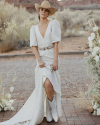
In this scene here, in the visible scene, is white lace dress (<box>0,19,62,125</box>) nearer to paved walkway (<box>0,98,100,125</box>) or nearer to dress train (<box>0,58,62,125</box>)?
dress train (<box>0,58,62,125</box>)

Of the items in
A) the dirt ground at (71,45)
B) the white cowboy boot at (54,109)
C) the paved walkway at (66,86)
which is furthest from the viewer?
the dirt ground at (71,45)

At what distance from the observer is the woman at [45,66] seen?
3629 mm

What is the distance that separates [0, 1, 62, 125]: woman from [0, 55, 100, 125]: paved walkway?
0.74 feet

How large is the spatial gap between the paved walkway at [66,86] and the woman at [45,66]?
23 cm

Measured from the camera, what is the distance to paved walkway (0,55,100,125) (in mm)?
4031

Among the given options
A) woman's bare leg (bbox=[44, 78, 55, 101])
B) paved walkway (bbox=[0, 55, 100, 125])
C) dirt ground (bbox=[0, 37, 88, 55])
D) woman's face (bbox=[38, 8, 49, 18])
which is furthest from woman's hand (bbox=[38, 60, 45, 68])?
dirt ground (bbox=[0, 37, 88, 55])

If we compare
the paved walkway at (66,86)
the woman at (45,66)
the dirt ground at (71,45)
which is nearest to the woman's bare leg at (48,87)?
the woman at (45,66)

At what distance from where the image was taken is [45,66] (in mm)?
3693

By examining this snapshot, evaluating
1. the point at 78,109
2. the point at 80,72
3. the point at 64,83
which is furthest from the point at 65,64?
the point at 78,109

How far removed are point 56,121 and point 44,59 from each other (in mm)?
951

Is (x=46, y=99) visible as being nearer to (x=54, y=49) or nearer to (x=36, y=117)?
(x=36, y=117)

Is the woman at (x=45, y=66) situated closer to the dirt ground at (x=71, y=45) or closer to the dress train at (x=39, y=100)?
the dress train at (x=39, y=100)

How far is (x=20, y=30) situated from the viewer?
1312 cm

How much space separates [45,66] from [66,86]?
2435 millimetres
